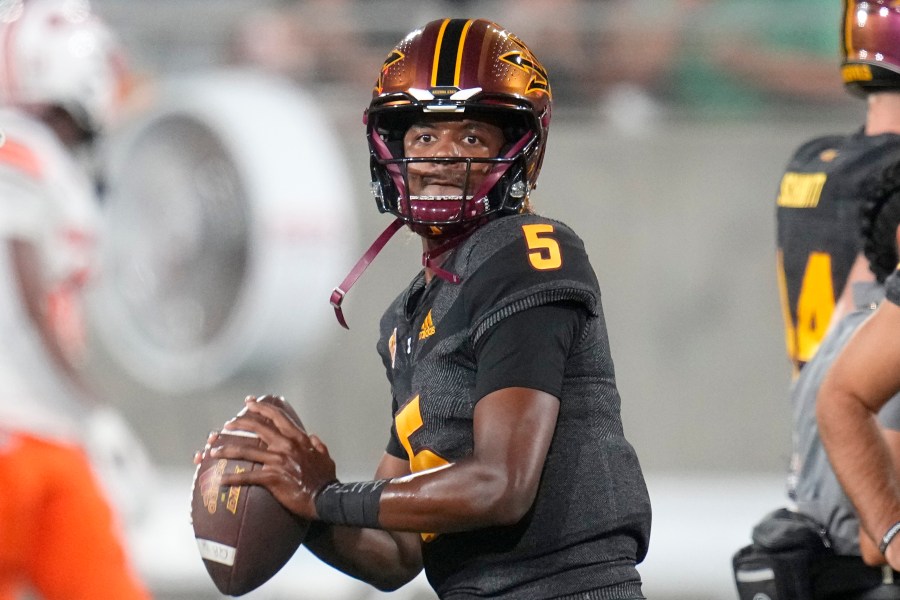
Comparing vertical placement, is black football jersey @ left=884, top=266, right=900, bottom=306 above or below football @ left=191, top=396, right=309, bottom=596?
above

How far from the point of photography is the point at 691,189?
282 inches

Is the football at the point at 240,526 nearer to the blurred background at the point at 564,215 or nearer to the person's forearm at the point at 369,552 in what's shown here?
the person's forearm at the point at 369,552

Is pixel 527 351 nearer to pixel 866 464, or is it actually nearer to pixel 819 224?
pixel 866 464

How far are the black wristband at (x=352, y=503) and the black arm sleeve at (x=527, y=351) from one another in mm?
232

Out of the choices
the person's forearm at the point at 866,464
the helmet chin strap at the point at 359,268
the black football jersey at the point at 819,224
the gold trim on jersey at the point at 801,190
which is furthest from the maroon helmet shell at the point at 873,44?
the helmet chin strap at the point at 359,268

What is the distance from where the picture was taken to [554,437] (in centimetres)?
257

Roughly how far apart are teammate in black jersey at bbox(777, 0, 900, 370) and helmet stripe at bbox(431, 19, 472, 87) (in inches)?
41.9

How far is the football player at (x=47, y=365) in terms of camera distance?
162 inches

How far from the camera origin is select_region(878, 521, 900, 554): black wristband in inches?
114

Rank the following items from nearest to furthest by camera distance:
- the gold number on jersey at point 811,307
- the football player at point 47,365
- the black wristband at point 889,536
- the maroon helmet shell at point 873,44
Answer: the black wristband at point 889,536 → the maroon helmet shell at point 873,44 → the gold number on jersey at point 811,307 → the football player at point 47,365

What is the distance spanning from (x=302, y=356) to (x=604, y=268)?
4.75 feet

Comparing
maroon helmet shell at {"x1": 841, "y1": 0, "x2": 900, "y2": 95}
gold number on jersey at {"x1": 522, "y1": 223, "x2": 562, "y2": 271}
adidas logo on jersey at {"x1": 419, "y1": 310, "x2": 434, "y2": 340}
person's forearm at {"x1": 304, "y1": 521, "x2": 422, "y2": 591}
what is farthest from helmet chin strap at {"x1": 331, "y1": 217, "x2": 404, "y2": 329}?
maroon helmet shell at {"x1": 841, "y1": 0, "x2": 900, "y2": 95}

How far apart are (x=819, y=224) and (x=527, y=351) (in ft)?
4.13

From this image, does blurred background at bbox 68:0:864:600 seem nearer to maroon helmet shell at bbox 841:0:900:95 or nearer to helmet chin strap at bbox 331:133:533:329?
maroon helmet shell at bbox 841:0:900:95
